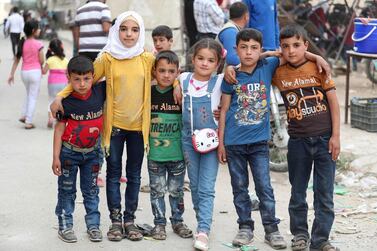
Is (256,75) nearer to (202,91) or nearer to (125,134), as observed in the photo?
(202,91)

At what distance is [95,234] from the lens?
528cm

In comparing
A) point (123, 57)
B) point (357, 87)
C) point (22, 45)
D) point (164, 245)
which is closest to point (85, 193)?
point (164, 245)

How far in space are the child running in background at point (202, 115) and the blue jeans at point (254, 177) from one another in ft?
0.53

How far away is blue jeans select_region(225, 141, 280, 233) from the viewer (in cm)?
520

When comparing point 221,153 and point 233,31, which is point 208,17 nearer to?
point 233,31

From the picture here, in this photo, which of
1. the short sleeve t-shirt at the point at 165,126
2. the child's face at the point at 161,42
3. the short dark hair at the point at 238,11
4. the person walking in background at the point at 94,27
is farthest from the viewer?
the person walking in background at the point at 94,27

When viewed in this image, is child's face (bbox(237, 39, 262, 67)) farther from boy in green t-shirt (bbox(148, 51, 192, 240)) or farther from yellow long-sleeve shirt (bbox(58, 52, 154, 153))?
yellow long-sleeve shirt (bbox(58, 52, 154, 153))

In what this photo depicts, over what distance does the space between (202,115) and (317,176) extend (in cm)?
96

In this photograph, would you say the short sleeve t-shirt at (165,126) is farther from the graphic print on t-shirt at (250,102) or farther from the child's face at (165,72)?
the graphic print on t-shirt at (250,102)

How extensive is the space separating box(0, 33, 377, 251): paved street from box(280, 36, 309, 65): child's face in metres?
1.44

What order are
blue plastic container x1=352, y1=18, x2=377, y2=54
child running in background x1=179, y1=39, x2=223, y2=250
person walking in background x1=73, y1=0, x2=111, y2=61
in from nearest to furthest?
1. child running in background x1=179, y1=39, x2=223, y2=250
2. blue plastic container x1=352, y1=18, x2=377, y2=54
3. person walking in background x1=73, y1=0, x2=111, y2=61

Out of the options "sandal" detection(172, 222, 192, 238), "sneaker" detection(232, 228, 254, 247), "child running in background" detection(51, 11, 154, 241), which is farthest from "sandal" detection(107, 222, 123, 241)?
"sneaker" detection(232, 228, 254, 247)

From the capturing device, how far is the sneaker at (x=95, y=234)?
5262 mm

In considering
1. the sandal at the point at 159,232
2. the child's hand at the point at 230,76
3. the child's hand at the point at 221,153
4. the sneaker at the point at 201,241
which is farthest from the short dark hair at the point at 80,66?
the sneaker at the point at 201,241
